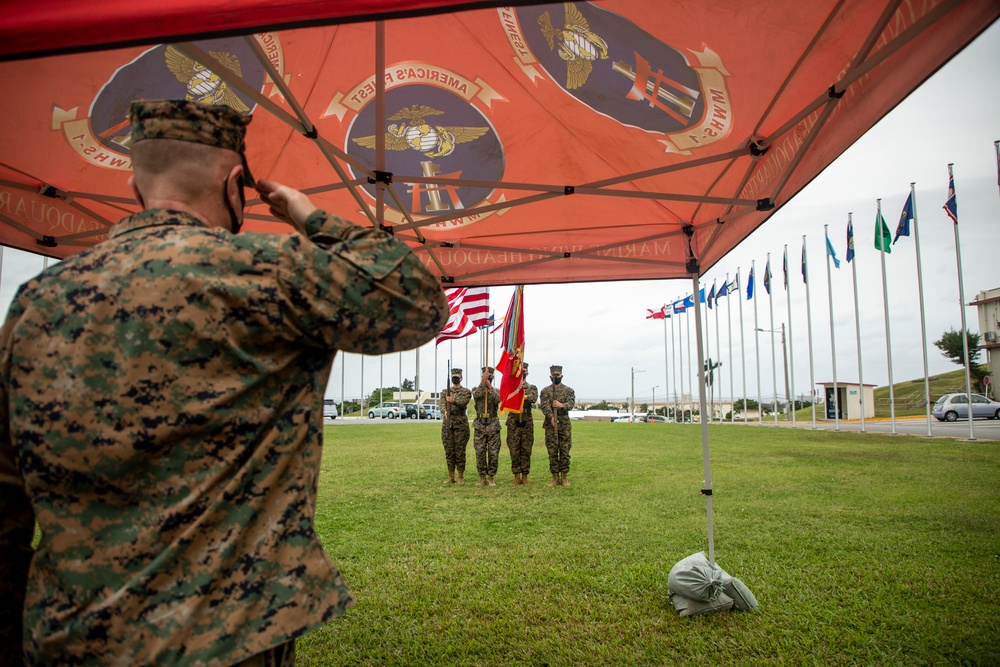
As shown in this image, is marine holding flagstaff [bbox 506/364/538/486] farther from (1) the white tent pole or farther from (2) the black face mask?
(2) the black face mask

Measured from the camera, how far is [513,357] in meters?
11.1

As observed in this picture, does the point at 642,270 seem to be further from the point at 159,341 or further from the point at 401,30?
the point at 159,341

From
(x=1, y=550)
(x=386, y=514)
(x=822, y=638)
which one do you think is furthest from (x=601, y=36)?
(x=386, y=514)

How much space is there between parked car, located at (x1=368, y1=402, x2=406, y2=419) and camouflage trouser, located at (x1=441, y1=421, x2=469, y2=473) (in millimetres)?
44813

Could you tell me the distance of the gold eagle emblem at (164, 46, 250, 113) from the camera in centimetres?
339

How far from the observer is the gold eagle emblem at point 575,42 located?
3078 millimetres

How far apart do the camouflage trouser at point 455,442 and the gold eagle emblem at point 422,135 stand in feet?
29.5

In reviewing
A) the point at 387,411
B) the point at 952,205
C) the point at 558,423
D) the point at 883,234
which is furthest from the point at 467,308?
the point at 387,411

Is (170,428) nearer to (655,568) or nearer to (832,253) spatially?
(655,568)

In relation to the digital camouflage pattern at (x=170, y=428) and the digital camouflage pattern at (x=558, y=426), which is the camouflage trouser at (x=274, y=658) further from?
the digital camouflage pattern at (x=558, y=426)

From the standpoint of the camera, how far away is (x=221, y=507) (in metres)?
1.29

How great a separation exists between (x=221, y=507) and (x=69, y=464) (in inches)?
12.5

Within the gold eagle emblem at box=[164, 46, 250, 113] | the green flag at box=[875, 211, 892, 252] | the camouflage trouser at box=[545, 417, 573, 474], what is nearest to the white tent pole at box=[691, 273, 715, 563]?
the gold eagle emblem at box=[164, 46, 250, 113]

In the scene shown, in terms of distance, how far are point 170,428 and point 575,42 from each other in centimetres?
290
